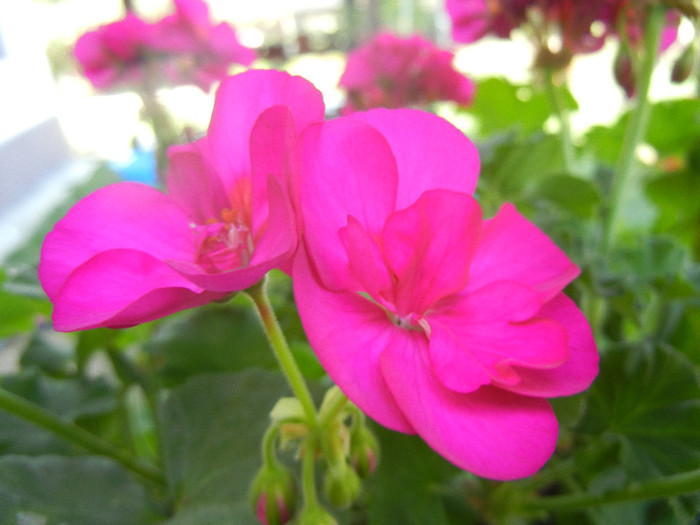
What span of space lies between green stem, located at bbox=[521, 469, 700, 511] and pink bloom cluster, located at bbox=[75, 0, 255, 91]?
638 millimetres

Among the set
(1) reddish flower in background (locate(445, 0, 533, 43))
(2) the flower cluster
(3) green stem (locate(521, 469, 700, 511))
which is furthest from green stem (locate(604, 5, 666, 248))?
(3) green stem (locate(521, 469, 700, 511))

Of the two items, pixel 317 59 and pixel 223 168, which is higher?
pixel 223 168

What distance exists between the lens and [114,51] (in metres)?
0.79

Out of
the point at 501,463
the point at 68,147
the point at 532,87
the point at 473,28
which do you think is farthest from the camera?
the point at 68,147

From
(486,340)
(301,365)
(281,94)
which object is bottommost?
(301,365)

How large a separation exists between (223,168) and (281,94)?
0.15 feet

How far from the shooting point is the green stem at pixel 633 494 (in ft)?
1.18

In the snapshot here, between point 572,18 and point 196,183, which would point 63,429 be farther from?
Answer: point 572,18

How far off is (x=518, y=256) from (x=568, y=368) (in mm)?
54

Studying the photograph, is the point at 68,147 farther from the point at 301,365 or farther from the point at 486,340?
the point at 486,340

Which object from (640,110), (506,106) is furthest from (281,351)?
(506,106)

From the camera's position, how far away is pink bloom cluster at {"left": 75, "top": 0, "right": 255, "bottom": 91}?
0.78 metres

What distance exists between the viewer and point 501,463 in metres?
0.22

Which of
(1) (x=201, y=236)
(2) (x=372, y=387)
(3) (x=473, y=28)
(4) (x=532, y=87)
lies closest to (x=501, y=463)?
(2) (x=372, y=387)
